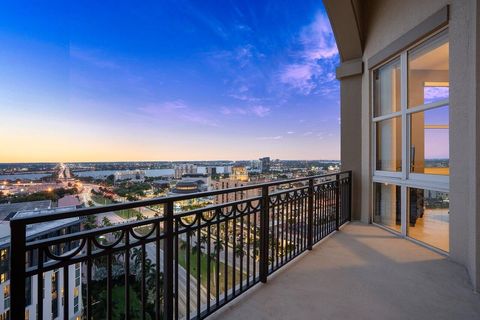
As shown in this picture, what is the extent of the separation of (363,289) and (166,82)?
16563 mm

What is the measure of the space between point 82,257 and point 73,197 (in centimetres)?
308

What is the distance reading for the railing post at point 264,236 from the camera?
2355 mm

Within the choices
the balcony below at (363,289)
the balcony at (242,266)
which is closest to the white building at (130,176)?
the balcony at (242,266)

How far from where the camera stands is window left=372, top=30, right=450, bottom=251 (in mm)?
3289

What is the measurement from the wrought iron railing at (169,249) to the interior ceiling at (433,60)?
8.41ft

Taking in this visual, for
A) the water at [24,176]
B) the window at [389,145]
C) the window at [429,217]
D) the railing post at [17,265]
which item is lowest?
the window at [429,217]

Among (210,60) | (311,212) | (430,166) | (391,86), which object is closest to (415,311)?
(311,212)

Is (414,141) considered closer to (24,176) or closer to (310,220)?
(310,220)

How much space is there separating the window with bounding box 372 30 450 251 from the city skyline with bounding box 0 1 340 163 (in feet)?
7.78

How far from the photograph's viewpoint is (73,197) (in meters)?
3.62

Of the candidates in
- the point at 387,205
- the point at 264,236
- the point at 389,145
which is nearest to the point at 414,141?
the point at 389,145

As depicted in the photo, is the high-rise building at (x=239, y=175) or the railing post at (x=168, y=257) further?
the high-rise building at (x=239, y=175)

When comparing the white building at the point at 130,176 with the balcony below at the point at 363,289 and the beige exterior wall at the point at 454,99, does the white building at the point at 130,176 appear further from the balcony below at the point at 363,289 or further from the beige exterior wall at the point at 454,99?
the beige exterior wall at the point at 454,99

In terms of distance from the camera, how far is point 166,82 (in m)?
16.0
